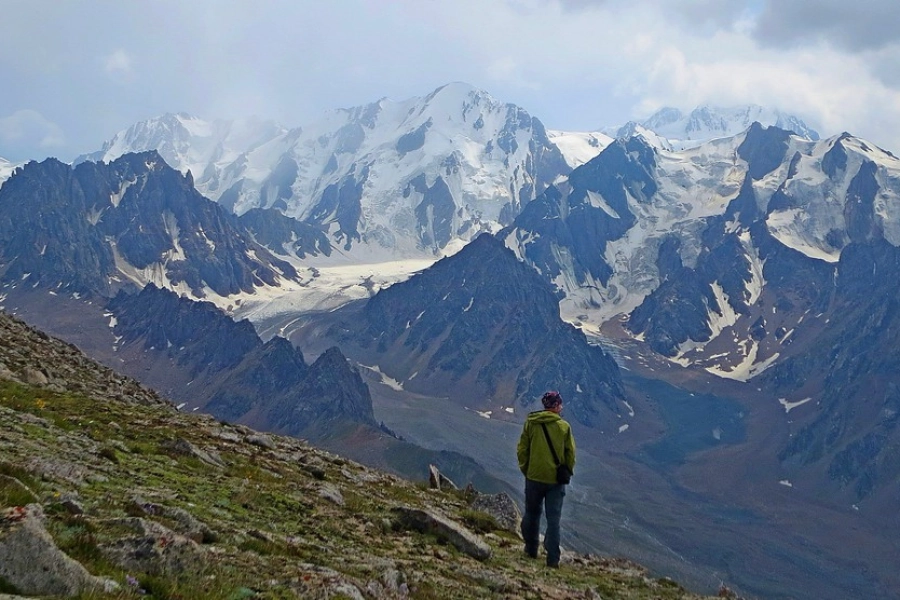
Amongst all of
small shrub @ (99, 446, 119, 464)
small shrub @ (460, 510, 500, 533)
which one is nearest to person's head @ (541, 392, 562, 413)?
small shrub @ (460, 510, 500, 533)

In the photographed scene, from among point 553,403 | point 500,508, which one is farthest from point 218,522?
point 500,508

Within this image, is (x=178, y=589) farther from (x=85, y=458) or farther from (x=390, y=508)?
(x=390, y=508)

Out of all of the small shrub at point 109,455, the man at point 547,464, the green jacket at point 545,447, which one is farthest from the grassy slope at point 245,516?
the green jacket at point 545,447

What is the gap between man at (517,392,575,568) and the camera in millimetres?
21297

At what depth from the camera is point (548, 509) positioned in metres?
21.6

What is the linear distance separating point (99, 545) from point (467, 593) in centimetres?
763

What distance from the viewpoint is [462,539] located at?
2112 centimetres

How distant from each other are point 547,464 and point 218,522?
361 inches

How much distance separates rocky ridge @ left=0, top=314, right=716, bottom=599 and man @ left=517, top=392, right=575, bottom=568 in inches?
45.0

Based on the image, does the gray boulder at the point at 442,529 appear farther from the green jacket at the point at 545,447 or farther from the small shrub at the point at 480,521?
the small shrub at the point at 480,521

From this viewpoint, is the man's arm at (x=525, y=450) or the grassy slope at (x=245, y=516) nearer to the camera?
the grassy slope at (x=245, y=516)

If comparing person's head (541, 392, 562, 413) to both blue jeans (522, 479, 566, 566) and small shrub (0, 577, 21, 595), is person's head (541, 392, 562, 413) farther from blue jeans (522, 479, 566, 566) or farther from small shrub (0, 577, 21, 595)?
small shrub (0, 577, 21, 595)

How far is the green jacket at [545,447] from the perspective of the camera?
2127 cm

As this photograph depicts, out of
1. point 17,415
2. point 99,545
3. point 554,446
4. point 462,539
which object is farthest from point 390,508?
point 99,545
